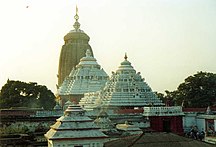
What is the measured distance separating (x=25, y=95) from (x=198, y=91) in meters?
17.6

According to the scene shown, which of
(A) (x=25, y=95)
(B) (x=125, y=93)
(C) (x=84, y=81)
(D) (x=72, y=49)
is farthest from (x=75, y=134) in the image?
(D) (x=72, y=49)

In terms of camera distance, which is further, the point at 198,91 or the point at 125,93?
the point at 198,91

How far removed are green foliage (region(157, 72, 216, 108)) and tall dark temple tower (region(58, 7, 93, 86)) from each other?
15.6 m

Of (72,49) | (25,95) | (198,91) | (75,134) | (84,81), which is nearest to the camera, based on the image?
(75,134)

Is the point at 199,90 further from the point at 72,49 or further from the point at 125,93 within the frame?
the point at 72,49

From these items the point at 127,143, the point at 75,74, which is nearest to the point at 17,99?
the point at 75,74

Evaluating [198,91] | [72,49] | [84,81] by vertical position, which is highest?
[72,49]

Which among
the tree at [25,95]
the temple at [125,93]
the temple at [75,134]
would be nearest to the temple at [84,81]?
the tree at [25,95]

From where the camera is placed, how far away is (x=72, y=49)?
54781 millimetres

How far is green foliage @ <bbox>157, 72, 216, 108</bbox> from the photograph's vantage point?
42625mm

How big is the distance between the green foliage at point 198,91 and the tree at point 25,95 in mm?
14174

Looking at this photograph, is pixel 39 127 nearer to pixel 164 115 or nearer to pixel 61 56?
pixel 164 115

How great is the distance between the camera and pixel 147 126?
29.6m

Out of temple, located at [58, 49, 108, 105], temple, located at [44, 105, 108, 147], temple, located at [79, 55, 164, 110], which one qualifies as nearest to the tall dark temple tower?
temple, located at [58, 49, 108, 105]
